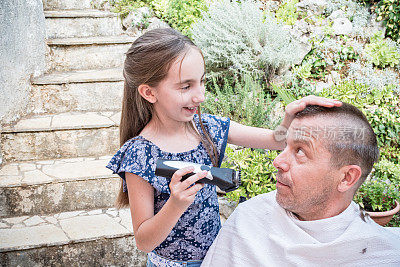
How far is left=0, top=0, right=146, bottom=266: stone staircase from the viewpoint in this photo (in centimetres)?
278

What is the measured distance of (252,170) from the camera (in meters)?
3.11

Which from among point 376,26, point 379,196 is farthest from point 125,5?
point 379,196

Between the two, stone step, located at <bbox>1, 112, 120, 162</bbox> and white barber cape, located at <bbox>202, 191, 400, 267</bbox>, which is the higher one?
white barber cape, located at <bbox>202, 191, 400, 267</bbox>

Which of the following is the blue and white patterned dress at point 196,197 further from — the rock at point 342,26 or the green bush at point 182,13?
the rock at point 342,26

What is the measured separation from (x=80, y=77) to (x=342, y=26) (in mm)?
3749

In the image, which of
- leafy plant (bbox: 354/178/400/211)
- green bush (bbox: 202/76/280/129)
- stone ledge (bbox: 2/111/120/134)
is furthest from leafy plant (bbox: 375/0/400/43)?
stone ledge (bbox: 2/111/120/134)

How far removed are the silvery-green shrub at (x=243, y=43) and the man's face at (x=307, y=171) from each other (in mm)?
3100

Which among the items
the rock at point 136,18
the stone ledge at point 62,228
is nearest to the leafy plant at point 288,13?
the rock at point 136,18

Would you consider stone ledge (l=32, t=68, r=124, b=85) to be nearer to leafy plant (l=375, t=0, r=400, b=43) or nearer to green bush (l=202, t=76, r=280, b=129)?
green bush (l=202, t=76, r=280, b=129)

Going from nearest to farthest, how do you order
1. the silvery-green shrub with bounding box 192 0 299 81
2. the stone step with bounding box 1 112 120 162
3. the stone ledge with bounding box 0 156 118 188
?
the stone ledge with bounding box 0 156 118 188
the stone step with bounding box 1 112 120 162
the silvery-green shrub with bounding box 192 0 299 81

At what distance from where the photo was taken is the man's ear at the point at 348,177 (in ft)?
4.21

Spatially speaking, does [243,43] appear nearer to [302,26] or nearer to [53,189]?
[302,26]

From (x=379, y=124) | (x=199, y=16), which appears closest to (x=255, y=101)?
(x=379, y=124)

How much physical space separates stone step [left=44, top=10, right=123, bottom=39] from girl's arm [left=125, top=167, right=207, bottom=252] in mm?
4171
